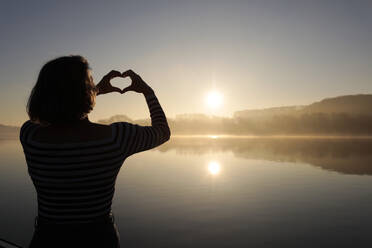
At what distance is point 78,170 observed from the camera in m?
1.64

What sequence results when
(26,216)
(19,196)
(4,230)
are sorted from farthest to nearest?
(19,196) < (26,216) < (4,230)

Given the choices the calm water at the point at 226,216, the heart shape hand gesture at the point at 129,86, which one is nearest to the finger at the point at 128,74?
the heart shape hand gesture at the point at 129,86

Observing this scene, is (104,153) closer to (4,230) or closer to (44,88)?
(44,88)

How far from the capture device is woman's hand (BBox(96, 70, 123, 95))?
6.77 ft

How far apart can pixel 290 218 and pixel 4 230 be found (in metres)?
19.3

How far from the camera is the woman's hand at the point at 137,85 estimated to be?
6.76 feet

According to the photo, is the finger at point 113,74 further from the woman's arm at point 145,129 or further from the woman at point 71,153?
the woman at point 71,153

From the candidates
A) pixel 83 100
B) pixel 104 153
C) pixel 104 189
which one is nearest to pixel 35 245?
pixel 104 189

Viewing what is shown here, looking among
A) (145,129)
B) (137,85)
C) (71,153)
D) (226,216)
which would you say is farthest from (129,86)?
(226,216)

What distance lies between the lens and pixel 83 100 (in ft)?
5.41

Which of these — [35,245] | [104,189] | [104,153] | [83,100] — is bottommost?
[35,245]

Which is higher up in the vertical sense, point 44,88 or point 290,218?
point 44,88

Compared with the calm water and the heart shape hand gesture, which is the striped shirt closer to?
the heart shape hand gesture

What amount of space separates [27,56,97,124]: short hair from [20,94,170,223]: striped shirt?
0.50 feet
